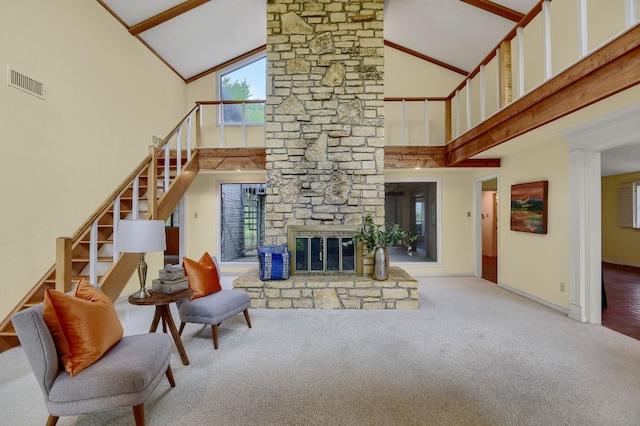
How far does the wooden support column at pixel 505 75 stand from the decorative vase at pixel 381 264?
2.32m

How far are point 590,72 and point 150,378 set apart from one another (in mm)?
3758

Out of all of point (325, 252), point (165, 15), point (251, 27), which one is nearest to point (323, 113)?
point (325, 252)

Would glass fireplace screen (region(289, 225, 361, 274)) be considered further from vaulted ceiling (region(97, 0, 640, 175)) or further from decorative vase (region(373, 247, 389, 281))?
vaulted ceiling (region(97, 0, 640, 175))

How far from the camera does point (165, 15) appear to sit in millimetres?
4730

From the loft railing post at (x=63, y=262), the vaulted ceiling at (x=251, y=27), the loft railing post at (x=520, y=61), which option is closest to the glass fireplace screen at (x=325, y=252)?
the loft railing post at (x=63, y=262)

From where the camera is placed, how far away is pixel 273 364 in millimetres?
2479

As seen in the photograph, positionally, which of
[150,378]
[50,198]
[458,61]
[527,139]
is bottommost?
[150,378]

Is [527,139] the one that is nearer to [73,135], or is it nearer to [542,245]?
[542,245]

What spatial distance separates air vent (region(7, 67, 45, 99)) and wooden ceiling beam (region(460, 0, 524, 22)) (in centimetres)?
585

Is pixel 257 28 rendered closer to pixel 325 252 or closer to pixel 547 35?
pixel 325 252

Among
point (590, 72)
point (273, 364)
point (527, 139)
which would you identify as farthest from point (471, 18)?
point (273, 364)

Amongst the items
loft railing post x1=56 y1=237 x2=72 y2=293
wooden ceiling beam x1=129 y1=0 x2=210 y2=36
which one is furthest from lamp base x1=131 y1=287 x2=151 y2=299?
wooden ceiling beam x1=129 y1=0 x2=210 y2=36

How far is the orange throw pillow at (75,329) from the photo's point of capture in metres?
1.58

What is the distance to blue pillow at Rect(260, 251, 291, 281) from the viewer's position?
403 centimetres
